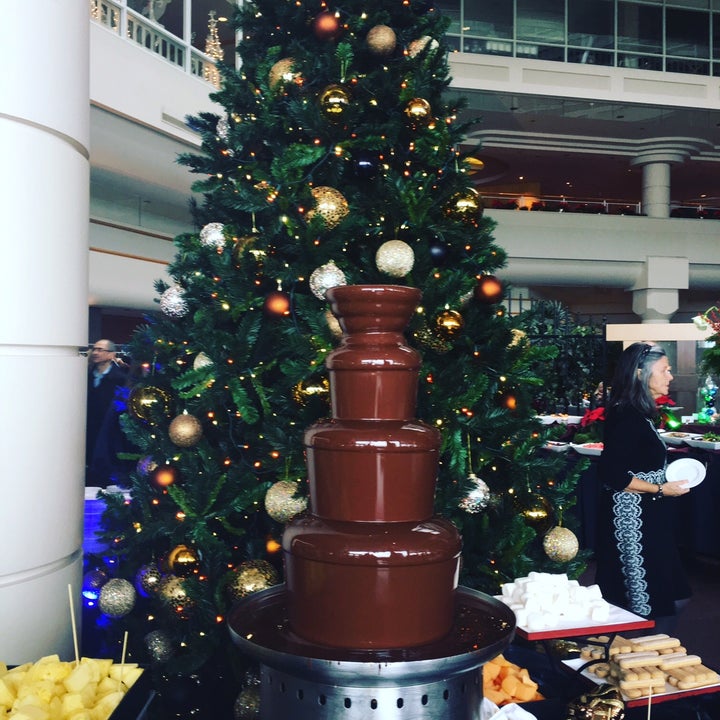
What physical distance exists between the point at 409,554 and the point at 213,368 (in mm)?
1356

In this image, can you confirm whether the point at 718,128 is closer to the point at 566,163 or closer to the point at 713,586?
the point at 566,163

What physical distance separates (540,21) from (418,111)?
15477 mm

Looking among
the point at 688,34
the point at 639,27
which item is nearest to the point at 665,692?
the point at 639,27

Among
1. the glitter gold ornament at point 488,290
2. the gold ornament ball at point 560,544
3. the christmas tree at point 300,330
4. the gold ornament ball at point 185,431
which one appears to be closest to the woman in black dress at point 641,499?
the christmas tree at point 300,330

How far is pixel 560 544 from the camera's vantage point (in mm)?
2428

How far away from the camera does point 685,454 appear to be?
5.62m

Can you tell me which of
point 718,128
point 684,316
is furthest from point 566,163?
point 684,316

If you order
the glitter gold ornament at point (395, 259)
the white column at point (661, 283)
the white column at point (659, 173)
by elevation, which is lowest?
the glitter gold ornament at point (395, 259)

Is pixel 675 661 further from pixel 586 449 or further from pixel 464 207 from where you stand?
pixel 586 449

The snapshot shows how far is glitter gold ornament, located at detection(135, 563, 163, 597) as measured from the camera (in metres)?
2.41

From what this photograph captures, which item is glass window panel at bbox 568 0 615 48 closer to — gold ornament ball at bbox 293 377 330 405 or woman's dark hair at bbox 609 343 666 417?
woman's dark hair at bbox 609 343 666 417

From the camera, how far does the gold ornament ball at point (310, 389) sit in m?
2.15

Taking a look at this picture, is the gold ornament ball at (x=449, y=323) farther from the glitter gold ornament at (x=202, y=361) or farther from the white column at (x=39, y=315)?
the white column at (x=39, y=315)

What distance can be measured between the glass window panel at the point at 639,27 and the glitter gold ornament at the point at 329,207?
1640 centimetres
